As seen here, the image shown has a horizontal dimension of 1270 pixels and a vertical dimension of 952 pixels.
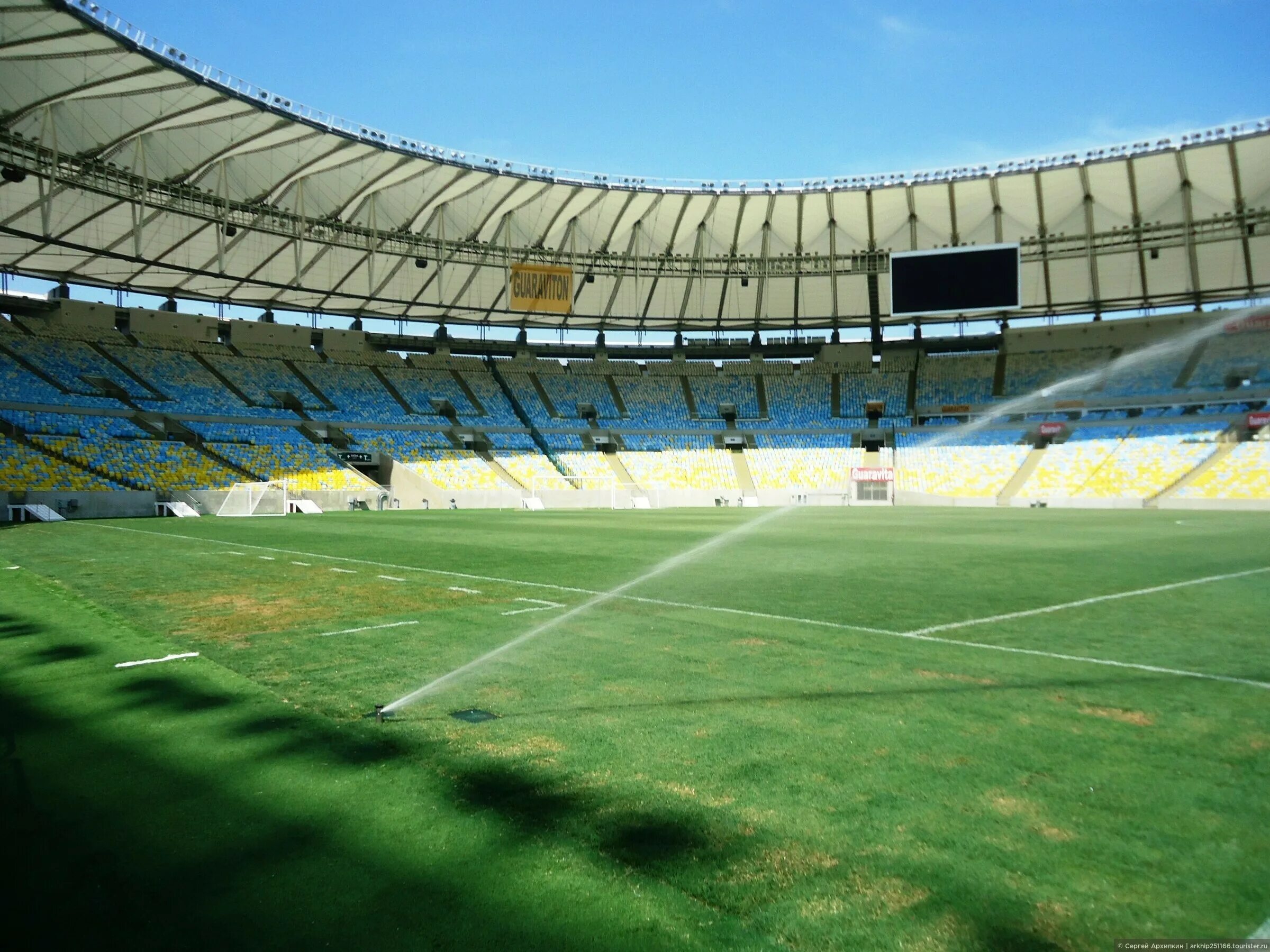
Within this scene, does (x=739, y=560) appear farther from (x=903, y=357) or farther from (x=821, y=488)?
(x=903, y=357)

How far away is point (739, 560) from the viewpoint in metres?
15.7

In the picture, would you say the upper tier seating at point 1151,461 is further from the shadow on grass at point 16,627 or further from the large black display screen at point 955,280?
the shadow on grass at point 16,627

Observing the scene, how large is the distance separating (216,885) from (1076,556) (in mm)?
17387

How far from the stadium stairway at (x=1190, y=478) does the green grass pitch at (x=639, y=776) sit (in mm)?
39813

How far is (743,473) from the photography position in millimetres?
55344

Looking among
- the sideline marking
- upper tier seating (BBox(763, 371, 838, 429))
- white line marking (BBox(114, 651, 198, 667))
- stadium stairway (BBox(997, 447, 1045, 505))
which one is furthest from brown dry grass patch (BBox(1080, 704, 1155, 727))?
upper tier seating (BBox(763, 371, 838, 429))

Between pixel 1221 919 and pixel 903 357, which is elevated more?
→ pixel 903 357

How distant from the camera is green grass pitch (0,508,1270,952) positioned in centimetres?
290

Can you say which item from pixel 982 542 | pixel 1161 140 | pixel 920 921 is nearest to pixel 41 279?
pixel 982 542

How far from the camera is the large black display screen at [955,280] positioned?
43.8 metres

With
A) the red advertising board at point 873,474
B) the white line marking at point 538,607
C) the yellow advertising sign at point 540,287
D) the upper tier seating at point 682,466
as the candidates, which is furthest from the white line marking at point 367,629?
the red advertising board at point 873,474

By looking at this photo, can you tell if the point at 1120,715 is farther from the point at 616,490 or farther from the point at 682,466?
the point at 682,466

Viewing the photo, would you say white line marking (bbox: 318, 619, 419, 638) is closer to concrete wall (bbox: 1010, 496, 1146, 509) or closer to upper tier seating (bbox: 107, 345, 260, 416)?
concrete wall (bbox: 1010, 496, 1146, 509)

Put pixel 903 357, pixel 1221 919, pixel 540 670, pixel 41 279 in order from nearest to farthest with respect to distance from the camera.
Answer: pixel 1221 919 < pixel 540 670 < pixel 41 279 < pixel 903 357
